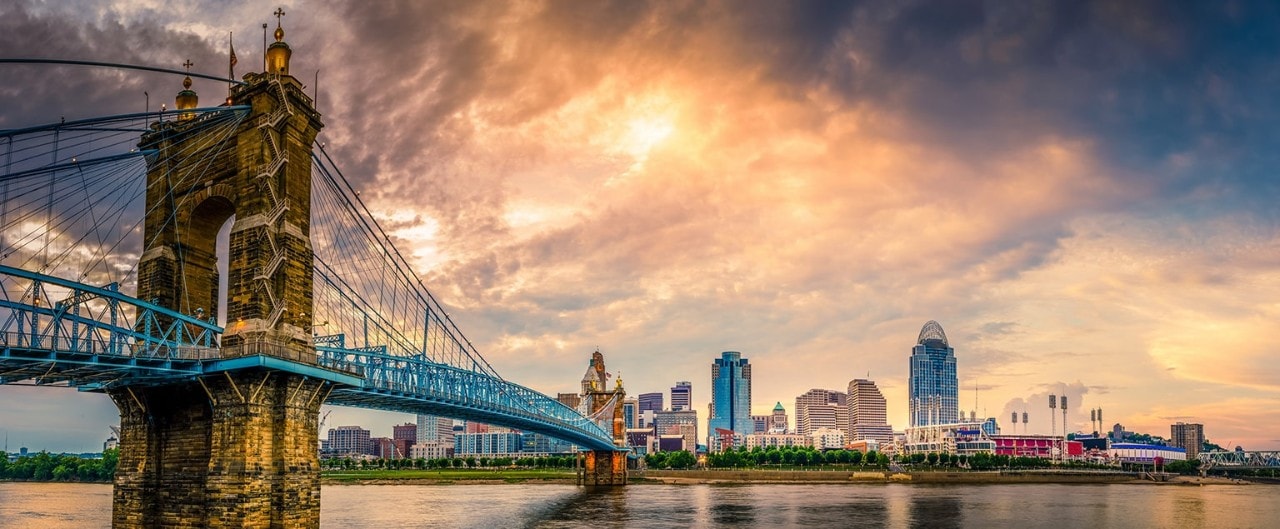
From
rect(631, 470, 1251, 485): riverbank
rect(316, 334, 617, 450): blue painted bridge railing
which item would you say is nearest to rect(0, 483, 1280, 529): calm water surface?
rect(316, 334, 617, 450): blue painted bridge railing

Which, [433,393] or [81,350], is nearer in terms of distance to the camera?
[81,350]

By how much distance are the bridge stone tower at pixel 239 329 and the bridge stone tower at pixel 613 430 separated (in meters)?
108

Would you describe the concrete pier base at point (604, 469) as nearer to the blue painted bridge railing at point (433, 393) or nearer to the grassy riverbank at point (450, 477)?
the grassy riverbank at point (450, 477)

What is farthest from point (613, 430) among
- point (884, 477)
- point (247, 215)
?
point (247, 215)

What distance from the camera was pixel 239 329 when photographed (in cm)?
4528

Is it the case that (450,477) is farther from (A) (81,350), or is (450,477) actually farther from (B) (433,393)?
(A) (81,350)

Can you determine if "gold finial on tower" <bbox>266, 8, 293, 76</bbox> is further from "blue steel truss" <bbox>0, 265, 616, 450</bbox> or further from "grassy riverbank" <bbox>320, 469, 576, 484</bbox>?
"grassy riverbank" <bbox>320, 469, 576, 484</bbox>

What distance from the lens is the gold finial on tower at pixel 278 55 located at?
4891 centimetres

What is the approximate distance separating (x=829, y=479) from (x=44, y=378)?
148 meters

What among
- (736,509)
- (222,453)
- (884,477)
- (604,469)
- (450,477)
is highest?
(222,453)

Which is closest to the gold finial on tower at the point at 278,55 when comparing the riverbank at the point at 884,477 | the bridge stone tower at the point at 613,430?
the bridge stone tower at the point at 613,430

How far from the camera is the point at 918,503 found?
103812 mm

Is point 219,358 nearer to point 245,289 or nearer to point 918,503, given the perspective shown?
point 245,289

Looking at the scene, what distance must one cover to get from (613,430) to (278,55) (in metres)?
133
